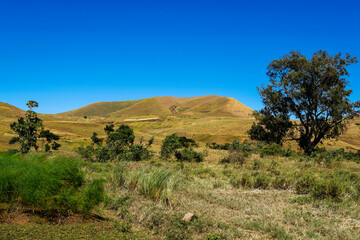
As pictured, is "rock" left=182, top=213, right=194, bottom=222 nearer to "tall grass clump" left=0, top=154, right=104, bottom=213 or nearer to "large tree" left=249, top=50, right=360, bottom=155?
"tall grass clump" left=0, top=154, right=104, bottom=213

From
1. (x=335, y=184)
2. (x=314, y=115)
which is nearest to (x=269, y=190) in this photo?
(x=335, y=184)

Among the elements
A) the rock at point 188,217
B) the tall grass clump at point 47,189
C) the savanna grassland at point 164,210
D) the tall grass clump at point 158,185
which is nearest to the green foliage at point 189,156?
the savanna grassland at point 164,210

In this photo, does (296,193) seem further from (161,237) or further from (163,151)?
(163,151)

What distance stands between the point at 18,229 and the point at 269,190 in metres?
8.10

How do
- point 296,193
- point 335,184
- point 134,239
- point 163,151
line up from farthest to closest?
point 163,151
point 296,193
point 335,184
point 134,239

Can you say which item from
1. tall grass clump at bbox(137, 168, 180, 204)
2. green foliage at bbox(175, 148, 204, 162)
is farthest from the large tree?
tall grass clump at bbox(137, 168, 180, 204)

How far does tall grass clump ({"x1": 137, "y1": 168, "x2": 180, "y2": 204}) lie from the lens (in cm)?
738

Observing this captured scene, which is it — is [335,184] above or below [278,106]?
below

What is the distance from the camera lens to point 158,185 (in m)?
7.77

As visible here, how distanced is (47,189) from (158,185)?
3164 mm

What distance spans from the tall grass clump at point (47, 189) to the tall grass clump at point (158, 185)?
1.53 metres

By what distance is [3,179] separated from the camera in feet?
22.1

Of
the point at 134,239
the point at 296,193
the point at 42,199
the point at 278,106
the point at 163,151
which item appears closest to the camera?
the point at 134,239

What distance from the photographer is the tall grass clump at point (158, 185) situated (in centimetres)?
738
